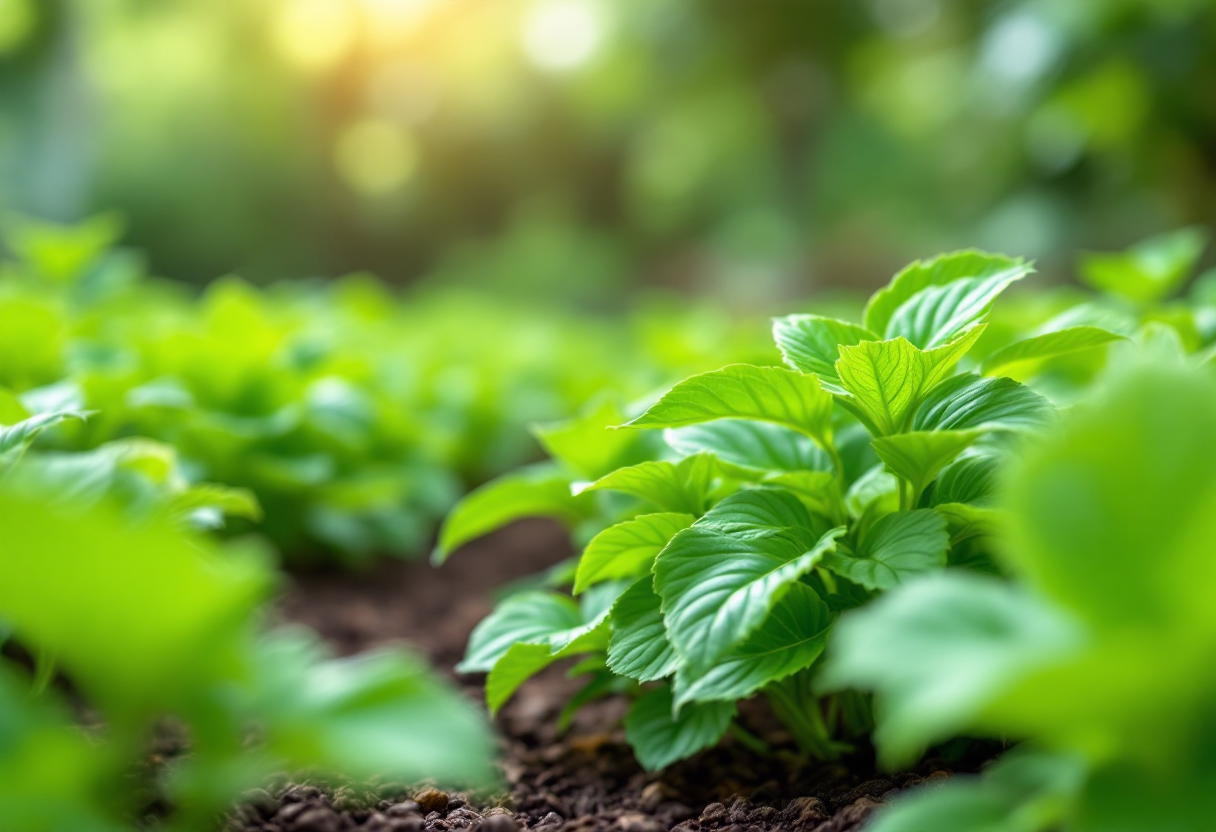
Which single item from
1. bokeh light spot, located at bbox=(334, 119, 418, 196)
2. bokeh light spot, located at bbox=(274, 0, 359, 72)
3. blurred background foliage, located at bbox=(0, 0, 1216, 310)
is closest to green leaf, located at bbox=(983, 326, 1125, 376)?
blurred background foliage, located at bbox=(0, 0, 1216, 310)

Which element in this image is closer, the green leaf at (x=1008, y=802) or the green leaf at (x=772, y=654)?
the green leaf at (x=1008, y=802)

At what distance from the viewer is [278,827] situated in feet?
3.02

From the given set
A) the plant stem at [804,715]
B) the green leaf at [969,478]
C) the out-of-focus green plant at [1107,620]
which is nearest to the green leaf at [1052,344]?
the green leaf at [969,478]

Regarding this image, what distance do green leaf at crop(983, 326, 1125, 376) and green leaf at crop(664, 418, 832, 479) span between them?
229 mm

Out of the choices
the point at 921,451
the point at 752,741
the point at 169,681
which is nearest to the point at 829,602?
the point at 921,451

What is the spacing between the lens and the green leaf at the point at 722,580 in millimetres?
784

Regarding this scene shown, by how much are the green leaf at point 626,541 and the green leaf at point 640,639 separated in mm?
42

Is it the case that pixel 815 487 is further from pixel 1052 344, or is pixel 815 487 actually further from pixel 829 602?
pixel 1052 344

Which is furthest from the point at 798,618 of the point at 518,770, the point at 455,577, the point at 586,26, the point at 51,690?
the point at 586,26

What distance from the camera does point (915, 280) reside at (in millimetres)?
1088

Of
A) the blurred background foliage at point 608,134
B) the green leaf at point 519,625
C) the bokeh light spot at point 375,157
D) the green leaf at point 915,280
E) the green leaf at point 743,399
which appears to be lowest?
the green leaf at point 519,625

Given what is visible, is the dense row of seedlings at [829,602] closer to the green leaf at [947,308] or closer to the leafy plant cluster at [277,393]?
the green leaf at [947,308]

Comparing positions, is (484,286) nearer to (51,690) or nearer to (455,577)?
(455,577)

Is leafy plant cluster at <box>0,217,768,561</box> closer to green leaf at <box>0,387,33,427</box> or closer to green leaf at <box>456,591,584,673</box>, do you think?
green leaf at <box>0,387,33,427</box>
